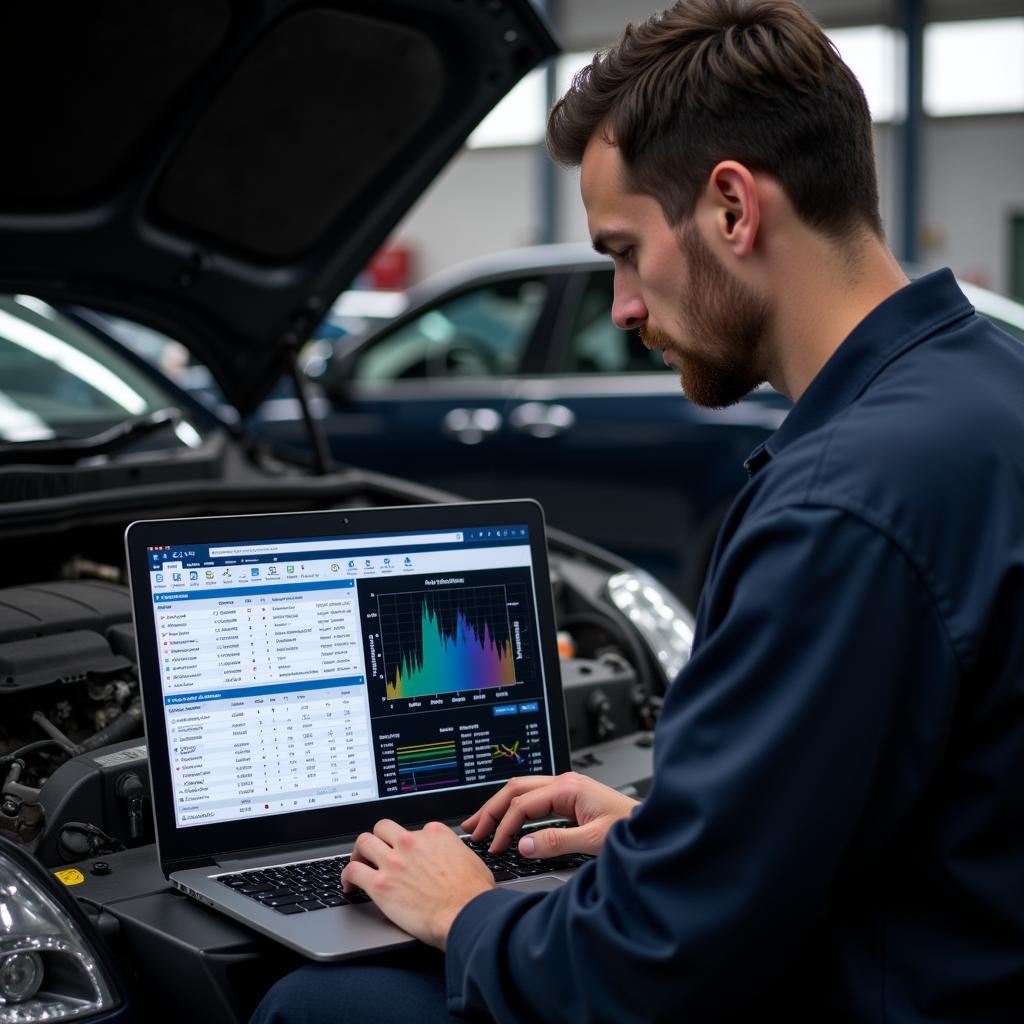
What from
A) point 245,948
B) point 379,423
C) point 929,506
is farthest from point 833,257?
point 379,423

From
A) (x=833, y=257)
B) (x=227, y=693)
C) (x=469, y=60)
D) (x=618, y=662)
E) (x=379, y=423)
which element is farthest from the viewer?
(x=379, y=423)

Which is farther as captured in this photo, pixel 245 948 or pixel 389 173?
pixel 389 173

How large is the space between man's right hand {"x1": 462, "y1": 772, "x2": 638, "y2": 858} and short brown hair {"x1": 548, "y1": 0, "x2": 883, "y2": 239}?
696 mm

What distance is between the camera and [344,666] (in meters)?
1.79

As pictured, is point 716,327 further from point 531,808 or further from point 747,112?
point 531,808

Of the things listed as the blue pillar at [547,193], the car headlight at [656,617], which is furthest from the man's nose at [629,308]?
the blue pillar at [547,193]

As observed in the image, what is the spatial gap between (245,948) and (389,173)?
5.71 ft

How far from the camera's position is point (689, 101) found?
1340 millimetres

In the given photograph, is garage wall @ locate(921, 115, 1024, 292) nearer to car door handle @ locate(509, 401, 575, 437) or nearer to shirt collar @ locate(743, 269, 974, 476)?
car door handle @ locate(509, 401, 575, 437)

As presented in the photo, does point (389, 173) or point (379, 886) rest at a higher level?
point (389, 173)

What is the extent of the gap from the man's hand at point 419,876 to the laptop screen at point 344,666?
8.3 inches

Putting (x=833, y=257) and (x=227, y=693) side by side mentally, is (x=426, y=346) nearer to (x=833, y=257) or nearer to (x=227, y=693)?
(x=227, y=693)

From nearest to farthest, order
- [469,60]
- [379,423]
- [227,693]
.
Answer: [227,693] → [469,60] → [379,423]

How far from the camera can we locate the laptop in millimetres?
1667
